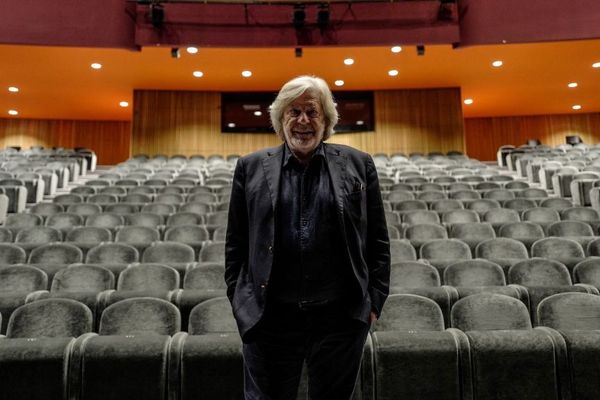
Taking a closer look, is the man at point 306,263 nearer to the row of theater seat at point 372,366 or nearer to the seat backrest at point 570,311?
the row of theater seat at point 372,366

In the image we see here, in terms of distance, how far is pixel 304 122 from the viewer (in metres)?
0.69

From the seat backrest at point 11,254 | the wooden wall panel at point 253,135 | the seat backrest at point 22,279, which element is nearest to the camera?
the seat backrest at point 22,279

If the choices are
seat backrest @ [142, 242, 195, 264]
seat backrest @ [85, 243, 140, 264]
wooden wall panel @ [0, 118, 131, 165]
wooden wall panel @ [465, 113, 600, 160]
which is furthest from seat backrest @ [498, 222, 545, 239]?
wooden wall panel @ [0, 118, 131, 165]

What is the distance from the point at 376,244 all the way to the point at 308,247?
0.37ft

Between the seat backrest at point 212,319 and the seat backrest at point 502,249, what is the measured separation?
1133 mm

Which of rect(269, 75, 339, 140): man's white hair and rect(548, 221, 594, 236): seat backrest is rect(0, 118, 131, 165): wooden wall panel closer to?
rect(548, 221, 594, 236): seat backrest

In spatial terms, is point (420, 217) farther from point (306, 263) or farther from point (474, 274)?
point (306, 263)

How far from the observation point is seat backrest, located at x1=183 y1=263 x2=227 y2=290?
1.68 m

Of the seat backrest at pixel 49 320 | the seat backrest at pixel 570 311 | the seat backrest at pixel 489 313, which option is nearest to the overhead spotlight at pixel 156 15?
the seat backrest at pixel 49 320

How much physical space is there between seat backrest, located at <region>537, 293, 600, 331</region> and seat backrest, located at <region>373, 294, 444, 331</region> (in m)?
0.28

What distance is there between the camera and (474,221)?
260 centimetres

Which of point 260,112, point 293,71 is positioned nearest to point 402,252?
point 293,71

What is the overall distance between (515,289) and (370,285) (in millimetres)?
925

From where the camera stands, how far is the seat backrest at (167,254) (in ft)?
6.51
